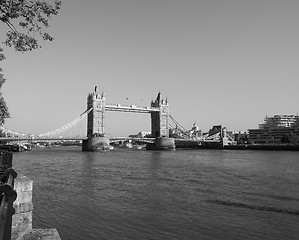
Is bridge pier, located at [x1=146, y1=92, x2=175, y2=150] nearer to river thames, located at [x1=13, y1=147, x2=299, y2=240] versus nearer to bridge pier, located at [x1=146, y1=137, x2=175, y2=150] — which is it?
bridge pier, located at [x1=146, y1=137, x2=175, y2=150]

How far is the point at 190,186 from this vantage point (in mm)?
19453

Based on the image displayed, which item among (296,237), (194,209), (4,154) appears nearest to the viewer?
(4,154)

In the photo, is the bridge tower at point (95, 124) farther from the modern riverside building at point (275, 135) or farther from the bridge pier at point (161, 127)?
the modern riverside building at point (275, 135)

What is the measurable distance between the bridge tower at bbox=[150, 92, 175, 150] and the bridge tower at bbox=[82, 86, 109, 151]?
70.3ft

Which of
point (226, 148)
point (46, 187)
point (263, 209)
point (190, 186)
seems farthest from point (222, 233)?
point (226, 148)

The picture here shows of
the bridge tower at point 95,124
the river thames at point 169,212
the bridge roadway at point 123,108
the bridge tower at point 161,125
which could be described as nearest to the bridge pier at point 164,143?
the bridge tower at point 161,125

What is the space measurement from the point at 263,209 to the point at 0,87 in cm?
1130

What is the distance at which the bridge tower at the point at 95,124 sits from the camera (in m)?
88.3

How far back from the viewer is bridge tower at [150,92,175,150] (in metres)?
105

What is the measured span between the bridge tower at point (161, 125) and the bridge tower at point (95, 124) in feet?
70.3

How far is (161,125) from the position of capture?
384 ft

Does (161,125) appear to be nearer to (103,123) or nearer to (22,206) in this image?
(103,123)

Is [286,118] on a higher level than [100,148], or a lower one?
higher

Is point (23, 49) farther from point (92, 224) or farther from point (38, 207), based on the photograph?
point (38, 207)
